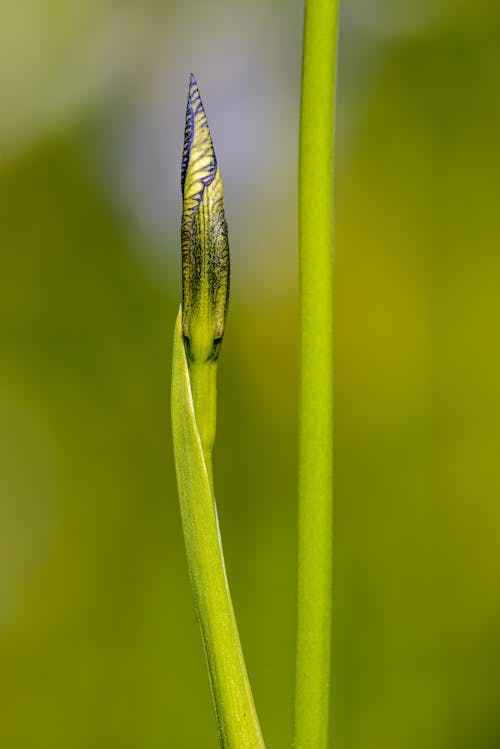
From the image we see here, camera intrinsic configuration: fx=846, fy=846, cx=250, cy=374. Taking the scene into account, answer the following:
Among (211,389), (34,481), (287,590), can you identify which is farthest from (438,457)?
(211,389)

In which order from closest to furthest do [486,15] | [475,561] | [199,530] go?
[199,530] < [475,561] < [486,15]

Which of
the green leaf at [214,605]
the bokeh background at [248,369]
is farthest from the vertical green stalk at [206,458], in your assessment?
the bokeh background at [248,369]

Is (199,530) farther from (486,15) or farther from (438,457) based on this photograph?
(486,15)

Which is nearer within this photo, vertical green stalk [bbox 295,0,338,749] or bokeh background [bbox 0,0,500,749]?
vertical green stalk [bbox 295,0,338,749]

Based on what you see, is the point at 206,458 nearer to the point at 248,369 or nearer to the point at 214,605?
the point at 214,605

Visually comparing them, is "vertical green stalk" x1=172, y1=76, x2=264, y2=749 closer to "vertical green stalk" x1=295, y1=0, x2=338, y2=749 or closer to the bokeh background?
"vertical green stalk" x1=295, y1=0, x2=338, y2=749

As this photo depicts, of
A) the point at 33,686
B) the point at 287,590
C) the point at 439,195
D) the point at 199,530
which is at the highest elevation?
the point at 439,195

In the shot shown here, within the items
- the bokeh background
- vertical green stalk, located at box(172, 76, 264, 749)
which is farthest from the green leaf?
the bokeh background
